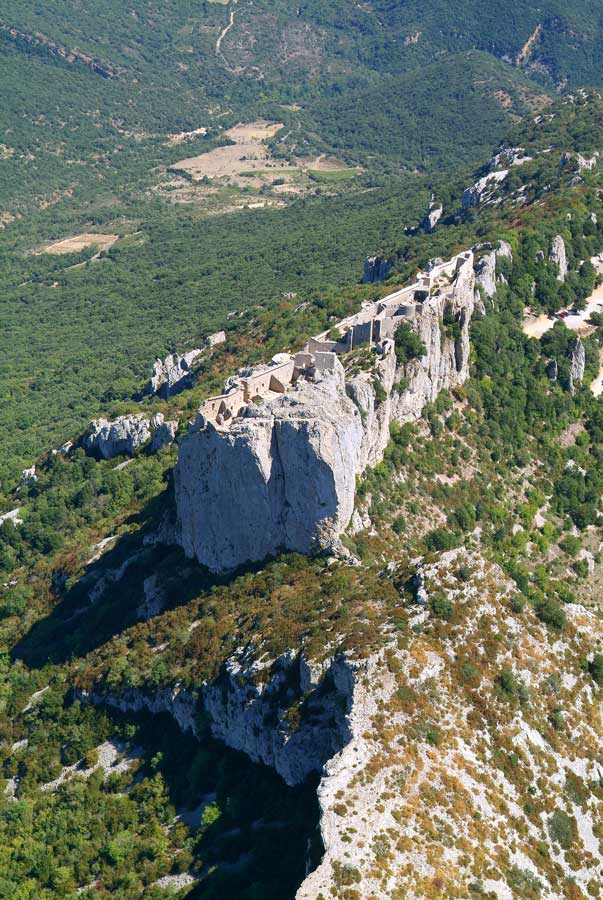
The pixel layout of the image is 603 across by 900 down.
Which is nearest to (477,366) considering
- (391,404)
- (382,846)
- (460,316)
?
(460,316)

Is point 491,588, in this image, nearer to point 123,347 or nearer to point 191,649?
point 191,649

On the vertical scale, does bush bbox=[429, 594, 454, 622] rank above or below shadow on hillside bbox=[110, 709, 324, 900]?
above

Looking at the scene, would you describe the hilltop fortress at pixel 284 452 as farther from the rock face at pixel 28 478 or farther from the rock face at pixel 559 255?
the rock face at pixel 28 478

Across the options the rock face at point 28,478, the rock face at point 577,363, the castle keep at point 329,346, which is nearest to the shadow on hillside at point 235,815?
the castle keep at point 329,346

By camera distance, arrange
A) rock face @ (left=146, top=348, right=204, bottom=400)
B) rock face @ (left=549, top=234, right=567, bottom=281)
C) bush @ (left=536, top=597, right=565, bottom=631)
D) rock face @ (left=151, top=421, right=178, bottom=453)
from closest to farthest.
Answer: bush @ (left=536, top=597, right=565, bottom=631) → rock face @ (left=151, top=421, right=178, bottom=453) → rock face @ (left=549, top=234, right=567, bottom=281) → rock face @ (left=146, top=348, right=204, bottom=400)

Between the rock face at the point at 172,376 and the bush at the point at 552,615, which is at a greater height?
the bush at the point at 552,615

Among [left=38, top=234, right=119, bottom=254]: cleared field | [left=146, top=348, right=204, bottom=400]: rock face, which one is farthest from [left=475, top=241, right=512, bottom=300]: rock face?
[left=38, top=234, right=119, bottom=254]: cleared field

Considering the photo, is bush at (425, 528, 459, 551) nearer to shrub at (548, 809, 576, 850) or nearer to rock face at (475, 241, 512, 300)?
shrub at (548, 809, 576, 850)
